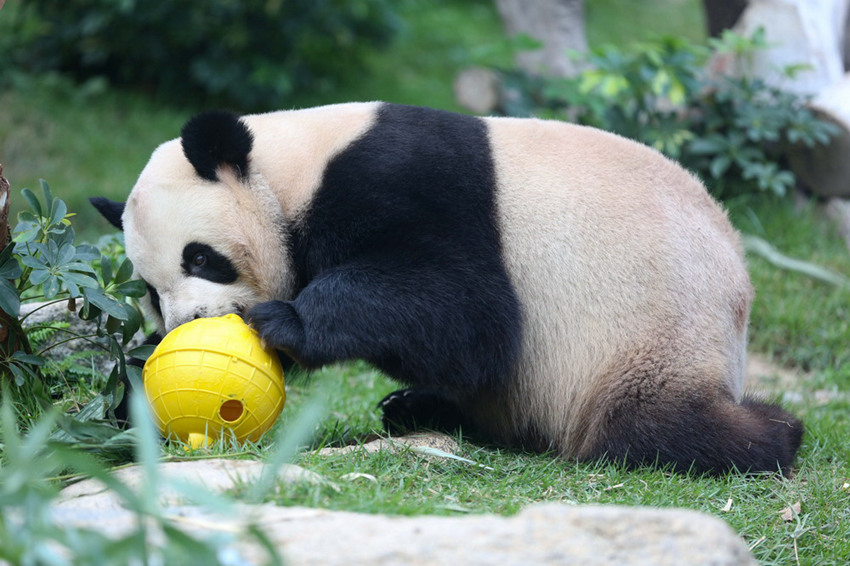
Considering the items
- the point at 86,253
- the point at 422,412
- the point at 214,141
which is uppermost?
the point at 214,141

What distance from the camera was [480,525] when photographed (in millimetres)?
2082

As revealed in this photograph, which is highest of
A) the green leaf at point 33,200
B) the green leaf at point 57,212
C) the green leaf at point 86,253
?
the green leaf at point 33,200

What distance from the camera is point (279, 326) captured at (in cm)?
338

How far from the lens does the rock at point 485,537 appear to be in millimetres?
1971

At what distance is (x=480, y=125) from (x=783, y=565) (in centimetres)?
212

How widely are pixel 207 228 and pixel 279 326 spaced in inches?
21.0

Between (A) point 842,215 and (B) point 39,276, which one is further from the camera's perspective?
(A) point 842,215

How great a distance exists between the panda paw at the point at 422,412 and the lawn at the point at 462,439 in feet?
0.51

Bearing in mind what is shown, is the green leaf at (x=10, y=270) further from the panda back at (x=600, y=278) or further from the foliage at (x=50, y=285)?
→ the panda back at (x=600, y=278)

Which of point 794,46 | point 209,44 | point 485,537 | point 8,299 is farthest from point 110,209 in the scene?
point 209,44

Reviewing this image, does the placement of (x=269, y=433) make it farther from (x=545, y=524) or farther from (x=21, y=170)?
(x=21, y=170)

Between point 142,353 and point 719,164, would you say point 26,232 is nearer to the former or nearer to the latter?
point 142,353

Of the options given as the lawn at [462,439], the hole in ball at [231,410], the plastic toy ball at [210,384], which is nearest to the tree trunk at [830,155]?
the lawn at [462,439]

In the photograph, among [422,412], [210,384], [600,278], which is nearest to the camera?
[210,384]
